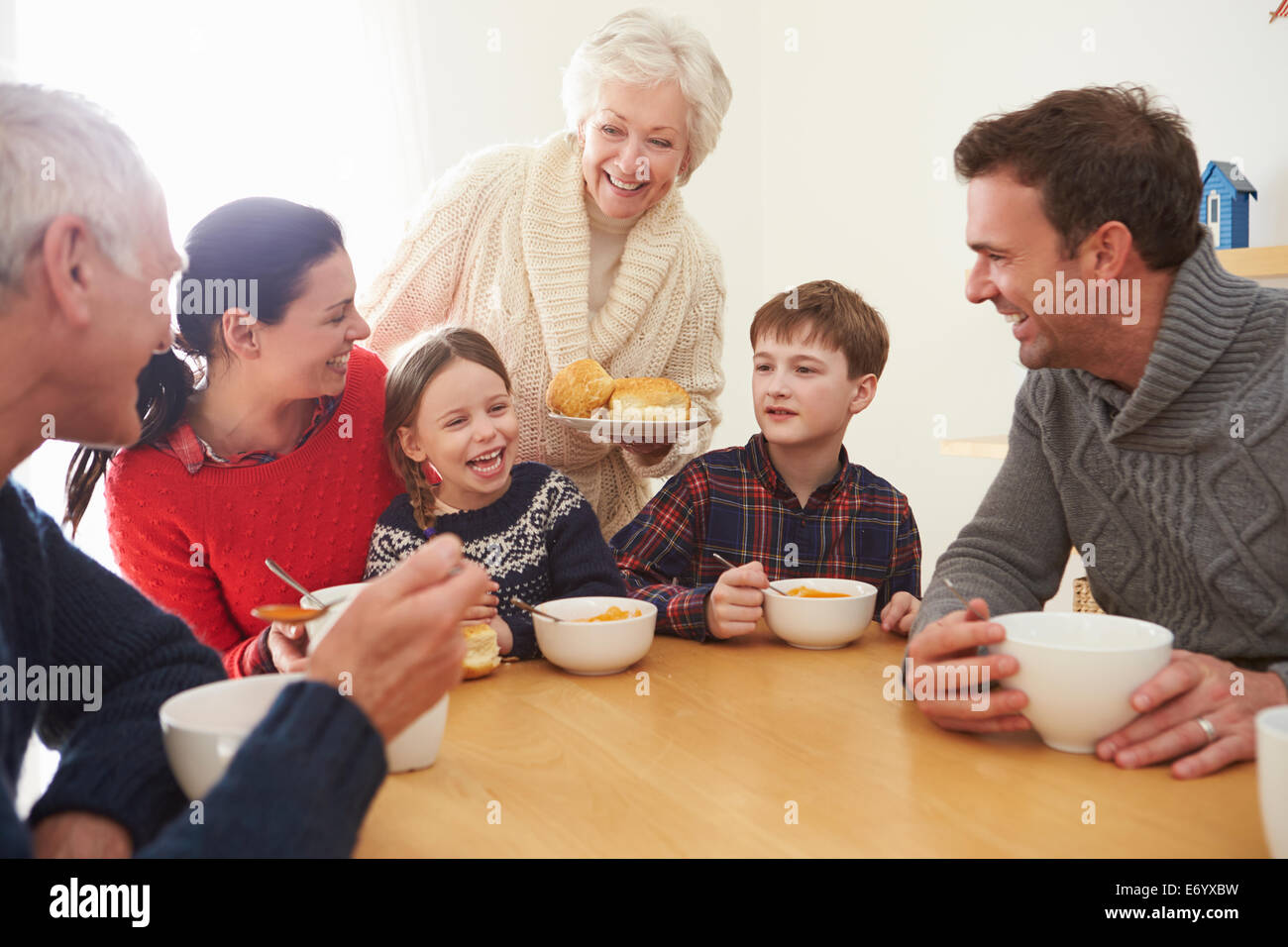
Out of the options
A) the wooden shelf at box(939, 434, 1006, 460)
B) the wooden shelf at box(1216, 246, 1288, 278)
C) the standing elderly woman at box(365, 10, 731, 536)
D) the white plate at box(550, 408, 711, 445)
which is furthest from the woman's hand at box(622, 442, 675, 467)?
the wooden shelf at box(1216, 246, 1288, 278)

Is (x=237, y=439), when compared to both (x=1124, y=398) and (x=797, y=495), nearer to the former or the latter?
(x=797, y=495)

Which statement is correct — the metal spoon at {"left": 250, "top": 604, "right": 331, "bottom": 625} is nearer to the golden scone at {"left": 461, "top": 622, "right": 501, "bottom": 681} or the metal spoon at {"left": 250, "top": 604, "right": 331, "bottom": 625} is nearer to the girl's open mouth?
the golden scone at {"left": 461, "top": 622, "right": 501, "bottom": 681}

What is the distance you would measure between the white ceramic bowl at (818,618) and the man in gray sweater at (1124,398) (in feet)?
0.34

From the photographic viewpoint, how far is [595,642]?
119cm

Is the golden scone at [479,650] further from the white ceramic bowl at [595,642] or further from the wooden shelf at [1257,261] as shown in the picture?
the wooden shelf at [1257,261]

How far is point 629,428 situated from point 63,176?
106 centimetres

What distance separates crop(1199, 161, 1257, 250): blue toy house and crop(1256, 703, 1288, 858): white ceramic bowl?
8.34 ft

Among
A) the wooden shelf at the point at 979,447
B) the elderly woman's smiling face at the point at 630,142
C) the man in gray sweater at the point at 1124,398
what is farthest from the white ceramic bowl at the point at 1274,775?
the wooden shelf at the point at 979,447

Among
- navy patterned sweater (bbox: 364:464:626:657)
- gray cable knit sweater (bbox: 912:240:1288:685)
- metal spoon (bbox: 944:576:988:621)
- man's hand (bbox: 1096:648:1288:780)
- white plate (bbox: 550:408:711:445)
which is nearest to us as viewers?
man's hand (bbox: 1096:648:1288:780)

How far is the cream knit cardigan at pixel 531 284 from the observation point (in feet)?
6.57

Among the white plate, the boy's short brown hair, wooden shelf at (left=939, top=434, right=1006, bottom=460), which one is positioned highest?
the boy's short brown hair

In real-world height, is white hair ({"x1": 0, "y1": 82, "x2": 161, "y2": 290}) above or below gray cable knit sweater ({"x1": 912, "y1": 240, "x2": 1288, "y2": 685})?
above

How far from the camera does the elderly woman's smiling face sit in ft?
6.42
